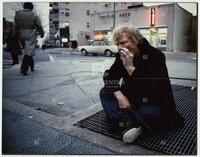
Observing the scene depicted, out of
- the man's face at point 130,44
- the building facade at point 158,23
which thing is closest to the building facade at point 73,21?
the building facade at point 158,23

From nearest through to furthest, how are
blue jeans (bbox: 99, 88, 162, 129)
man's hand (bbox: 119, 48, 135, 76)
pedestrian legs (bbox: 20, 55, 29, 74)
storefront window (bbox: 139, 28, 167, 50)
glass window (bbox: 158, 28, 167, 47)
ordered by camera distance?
1. blue jeans (bbox: 99, 88, 162, 129)
2. man's hand (bbox: 119, 48, 135, 76)
3. storefront window (bbox: 139, 28, 167, 50)
4. glass window (bbox: 158, 28, 167, 47)
5. pedestrian legs (bbox: 20, 55, 29, 74)

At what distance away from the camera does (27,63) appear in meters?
2.88

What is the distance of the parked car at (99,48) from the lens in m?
2.45

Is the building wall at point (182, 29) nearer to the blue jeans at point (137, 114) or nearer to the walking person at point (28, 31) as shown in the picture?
the blue jeans at point (137, 114)

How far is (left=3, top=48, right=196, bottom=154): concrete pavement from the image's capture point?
213cm

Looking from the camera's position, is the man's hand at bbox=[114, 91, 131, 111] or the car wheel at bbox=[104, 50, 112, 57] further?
the car wheel at bbox=[104, 50, 112, 57]

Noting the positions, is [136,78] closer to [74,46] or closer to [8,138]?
[74,46]

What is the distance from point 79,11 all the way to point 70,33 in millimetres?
292

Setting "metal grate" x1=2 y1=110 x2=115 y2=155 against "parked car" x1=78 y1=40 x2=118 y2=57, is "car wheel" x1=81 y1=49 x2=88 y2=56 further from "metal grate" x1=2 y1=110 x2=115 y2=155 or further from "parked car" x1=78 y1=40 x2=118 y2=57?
"metal grate" x1=2 y1=110 x2=115 y2=155

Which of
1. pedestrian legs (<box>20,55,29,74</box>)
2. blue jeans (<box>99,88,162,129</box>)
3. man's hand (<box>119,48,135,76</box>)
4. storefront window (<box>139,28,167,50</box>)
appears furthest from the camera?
pedestrian legs (<box>20,55,29,74</box>)

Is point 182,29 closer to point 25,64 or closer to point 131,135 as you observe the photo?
point 131,135

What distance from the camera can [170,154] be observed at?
173 cm

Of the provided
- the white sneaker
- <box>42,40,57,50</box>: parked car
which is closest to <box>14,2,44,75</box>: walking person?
<box>42,40,57,50</box>: parked car

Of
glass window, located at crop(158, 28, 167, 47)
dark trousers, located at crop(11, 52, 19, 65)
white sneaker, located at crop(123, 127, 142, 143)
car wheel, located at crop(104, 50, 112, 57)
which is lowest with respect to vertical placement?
white sneaker, located at crop(123, 127, 142, 143)
